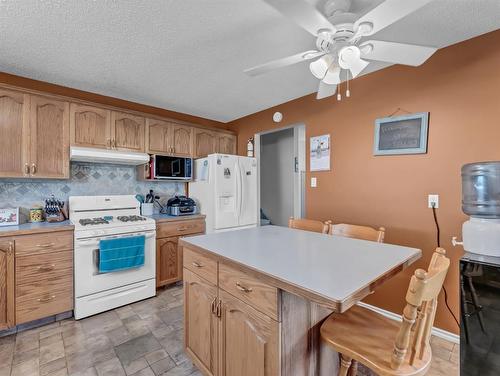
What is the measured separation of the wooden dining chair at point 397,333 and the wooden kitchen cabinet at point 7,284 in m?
2.48

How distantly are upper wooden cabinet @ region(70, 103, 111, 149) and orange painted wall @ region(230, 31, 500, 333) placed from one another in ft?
7.97

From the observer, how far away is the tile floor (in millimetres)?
1660

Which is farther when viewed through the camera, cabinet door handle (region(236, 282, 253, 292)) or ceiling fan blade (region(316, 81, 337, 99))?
ceiling fan blade (region(316, 81, 337, 99))

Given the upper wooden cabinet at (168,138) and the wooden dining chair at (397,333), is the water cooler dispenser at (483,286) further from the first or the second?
the upper wooden cabinet at (168,138)

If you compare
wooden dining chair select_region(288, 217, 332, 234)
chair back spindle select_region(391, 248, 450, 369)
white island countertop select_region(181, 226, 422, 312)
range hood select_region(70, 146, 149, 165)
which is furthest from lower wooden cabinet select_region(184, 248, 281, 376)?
range hood select_region(70, 146, 149, 165)

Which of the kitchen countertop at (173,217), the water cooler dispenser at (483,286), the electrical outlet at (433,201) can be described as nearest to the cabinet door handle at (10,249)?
the kitchen countertop at (173,217)

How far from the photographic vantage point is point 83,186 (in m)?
2.87

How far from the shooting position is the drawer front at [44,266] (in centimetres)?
206

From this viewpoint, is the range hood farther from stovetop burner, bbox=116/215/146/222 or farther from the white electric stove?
stovetop burner, bbox=116/215/146/222

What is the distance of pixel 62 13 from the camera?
1555mm

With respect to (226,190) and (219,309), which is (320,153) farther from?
(219,309)

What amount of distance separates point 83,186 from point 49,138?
2.15 feet

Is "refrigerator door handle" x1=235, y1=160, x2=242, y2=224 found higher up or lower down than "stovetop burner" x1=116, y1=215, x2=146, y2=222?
higher up

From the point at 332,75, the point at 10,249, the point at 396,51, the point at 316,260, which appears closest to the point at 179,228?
the point at 10,249
